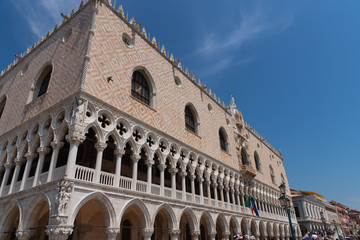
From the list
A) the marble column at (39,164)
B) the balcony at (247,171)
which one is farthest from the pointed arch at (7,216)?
the balcony at (247,171)

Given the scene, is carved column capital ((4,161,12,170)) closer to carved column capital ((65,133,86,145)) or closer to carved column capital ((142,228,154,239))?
carved column capital ((65,133,86,145))

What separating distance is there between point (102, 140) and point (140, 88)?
483cm

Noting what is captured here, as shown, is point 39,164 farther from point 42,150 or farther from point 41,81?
point 41,81

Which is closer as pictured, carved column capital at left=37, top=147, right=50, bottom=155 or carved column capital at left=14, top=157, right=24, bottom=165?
carved column capital at left=37, top=147, right=50, bottom=155

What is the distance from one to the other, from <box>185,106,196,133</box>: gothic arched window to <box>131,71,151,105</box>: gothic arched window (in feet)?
13.9

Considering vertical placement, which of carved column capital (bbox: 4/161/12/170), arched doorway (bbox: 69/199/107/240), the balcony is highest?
the balcony

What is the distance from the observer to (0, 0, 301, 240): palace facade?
9430 mm

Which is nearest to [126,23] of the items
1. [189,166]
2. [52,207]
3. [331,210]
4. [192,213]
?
[189,166]

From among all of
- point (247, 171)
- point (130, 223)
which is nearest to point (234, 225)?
point (247, 171)

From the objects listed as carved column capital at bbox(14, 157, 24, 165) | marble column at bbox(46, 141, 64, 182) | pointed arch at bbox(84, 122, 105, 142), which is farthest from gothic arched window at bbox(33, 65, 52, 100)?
pointed arch at bbox(84, 122, 105, 142)

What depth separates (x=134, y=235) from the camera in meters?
Result: 12.9

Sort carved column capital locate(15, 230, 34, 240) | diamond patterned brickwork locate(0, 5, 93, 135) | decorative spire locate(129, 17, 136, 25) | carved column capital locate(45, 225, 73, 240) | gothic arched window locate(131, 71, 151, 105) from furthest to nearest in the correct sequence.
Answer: decorative spire locate(129, 17, 136, 25)
gothic arched window locate(131, 71, 151, 105)
diamond patterned brickwork locate(0, 5, 93, 135)
carved column capital locate(15, 230, 34, 240)
carved column capital locate(45, 225, 73, 240)

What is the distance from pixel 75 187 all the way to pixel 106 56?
20.7 ft

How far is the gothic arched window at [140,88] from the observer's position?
13.5m
